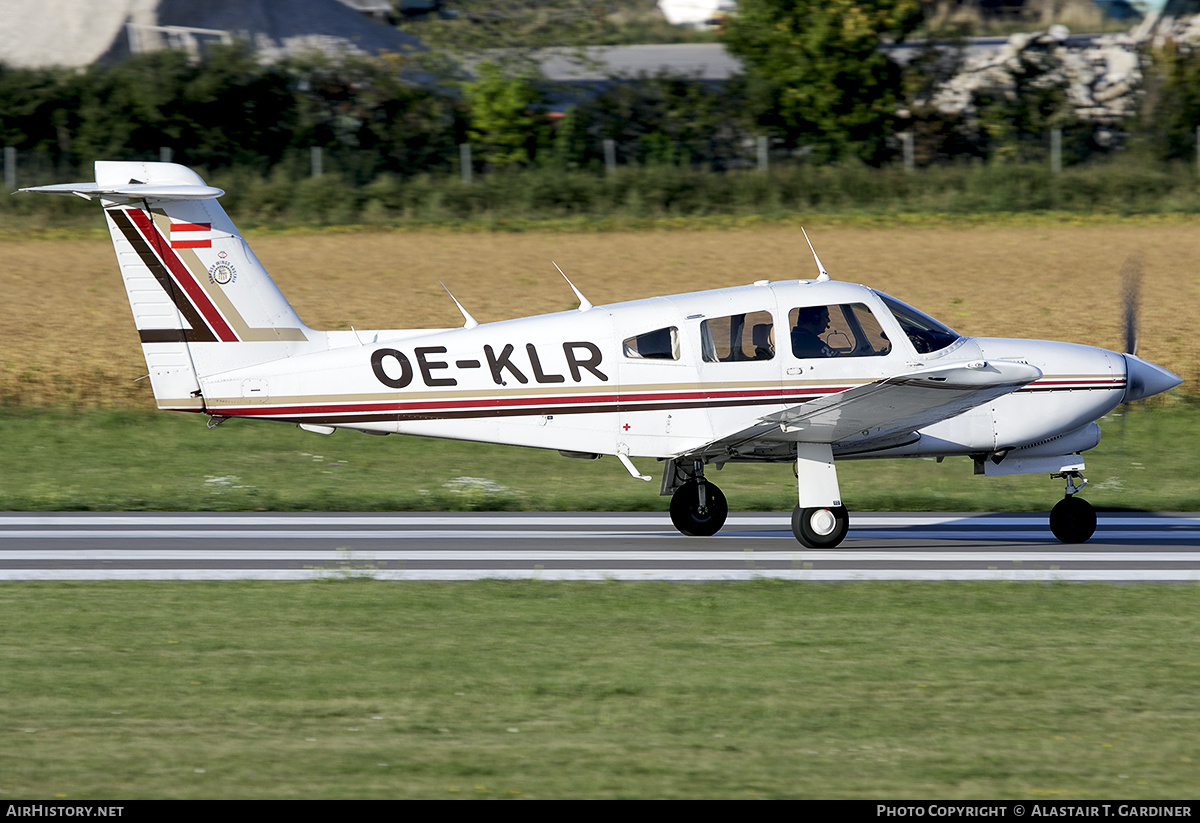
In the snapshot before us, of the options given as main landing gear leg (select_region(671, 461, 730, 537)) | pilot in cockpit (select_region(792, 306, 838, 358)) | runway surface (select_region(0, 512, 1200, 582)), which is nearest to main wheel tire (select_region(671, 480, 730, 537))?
main landing gear leg (select_region(671, 461, 730, 537))

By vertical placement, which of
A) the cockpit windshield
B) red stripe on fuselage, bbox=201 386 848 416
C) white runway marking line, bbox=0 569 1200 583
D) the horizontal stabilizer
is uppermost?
the horizontal stabilizer

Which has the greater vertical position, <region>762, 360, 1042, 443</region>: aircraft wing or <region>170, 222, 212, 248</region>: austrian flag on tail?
<region>170, 222, 212, 248</region>: austrian flag on tail

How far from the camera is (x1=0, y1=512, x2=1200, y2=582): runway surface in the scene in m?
10.9

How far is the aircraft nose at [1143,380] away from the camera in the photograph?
41.2 ft

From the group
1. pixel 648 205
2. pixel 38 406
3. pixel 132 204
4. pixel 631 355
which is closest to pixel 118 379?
pixel 38 406

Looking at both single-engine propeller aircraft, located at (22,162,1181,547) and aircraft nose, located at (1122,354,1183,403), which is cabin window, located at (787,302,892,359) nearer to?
single-engine propeller aircraft, located at (22,162,1181,547)

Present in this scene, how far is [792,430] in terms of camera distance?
11.9m

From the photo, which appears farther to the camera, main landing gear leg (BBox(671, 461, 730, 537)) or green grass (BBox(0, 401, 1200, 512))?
green grass (BBox(0, 401, 1200, 512))

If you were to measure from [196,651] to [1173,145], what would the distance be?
34.7 metres

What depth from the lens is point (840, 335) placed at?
1222cm

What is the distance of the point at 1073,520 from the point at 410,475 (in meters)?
7.96

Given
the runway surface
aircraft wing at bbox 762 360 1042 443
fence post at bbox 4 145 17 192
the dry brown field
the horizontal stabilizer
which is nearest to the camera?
the runway surface

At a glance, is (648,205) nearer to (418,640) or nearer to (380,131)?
(380,131)

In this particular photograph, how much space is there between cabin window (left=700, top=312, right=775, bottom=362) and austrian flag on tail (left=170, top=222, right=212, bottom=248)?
453 cm
